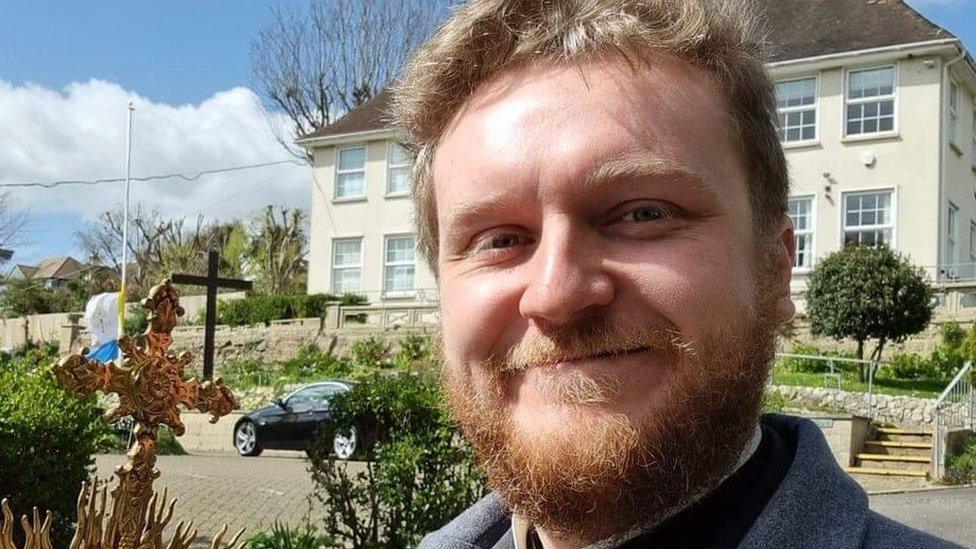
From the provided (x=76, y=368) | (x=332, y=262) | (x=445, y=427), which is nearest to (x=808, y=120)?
(x=332, y=262)

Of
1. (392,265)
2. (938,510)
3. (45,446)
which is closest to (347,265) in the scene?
(392,265)

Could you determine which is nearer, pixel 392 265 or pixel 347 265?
pixel 392 265

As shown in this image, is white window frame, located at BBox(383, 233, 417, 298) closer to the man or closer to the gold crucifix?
the gold crucifix

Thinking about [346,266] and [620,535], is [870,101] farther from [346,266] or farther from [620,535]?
[620,535]

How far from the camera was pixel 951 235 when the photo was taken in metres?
23.0

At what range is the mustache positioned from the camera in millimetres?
1164

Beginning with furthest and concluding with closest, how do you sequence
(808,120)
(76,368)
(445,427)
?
(808,120), (445,427), (76,368)

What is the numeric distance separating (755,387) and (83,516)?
1.34 metres

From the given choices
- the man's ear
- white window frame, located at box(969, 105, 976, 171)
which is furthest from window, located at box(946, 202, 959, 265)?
the man's ear

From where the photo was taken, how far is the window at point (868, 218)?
74.2 ft

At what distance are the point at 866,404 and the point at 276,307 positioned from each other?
20.0 meters

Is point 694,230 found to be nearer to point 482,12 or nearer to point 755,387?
point 755,387

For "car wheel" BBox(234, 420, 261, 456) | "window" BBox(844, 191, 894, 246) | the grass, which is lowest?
"car wheel" BBox(234, 420, 261, 456)

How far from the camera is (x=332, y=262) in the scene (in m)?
31.0
